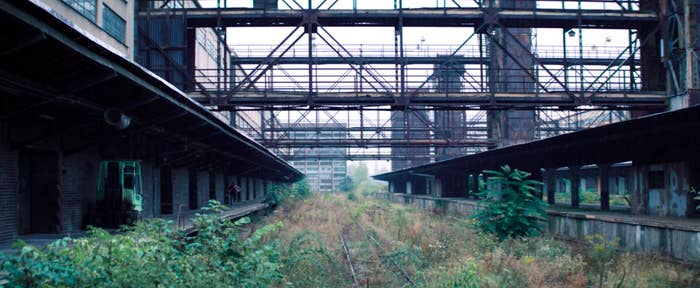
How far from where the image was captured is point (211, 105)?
2052 centimetres

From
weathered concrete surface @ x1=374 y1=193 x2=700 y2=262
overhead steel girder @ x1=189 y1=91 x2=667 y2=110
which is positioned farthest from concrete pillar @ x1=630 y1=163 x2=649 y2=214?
overhead steel girder @ x1=189 y1=91 x2=667 y2=110

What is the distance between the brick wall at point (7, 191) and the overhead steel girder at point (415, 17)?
390 inches

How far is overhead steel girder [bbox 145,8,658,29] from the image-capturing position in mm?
20594

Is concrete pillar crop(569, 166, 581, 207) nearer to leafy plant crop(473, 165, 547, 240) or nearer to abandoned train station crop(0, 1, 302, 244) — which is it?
leafy plant crop(473, 165, 547, 240)

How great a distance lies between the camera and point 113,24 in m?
21.8

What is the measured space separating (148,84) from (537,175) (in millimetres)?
18836

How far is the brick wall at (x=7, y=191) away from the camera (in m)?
11.5

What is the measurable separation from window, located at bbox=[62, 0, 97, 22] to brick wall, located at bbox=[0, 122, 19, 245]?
24.5ft

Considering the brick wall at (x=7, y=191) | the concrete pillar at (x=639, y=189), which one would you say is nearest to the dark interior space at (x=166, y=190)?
the brick wall at (x=7, y=191)

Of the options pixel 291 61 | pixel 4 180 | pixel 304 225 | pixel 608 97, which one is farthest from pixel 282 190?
pixel 4 180

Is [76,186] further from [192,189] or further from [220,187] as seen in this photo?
[220,187]

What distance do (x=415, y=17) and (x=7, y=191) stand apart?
1331 cm

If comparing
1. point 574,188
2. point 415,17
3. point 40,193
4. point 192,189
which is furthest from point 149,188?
point 574,188

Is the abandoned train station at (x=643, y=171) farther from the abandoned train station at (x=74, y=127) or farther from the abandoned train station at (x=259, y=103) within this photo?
the abandoned train station at (x=74, y=127)
